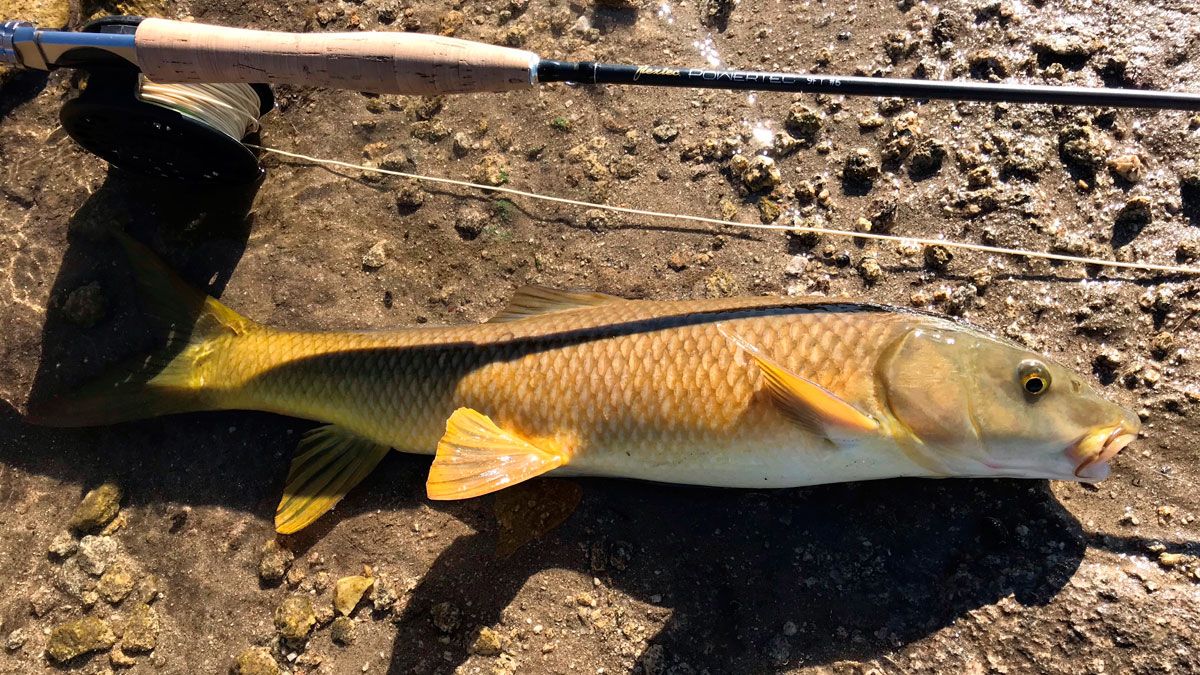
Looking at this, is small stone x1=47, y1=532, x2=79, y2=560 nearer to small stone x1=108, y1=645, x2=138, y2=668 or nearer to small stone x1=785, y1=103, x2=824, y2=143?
small stone x1=108, y1=645, x2=138, y2=668

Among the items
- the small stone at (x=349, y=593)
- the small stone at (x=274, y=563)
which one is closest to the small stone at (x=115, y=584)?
the small stone at (x=274, y=563)

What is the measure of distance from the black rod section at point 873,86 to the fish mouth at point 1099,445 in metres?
1.01

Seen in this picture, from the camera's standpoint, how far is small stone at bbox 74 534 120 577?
9.99ft

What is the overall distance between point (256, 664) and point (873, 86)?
311 cm

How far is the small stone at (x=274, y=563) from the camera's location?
116 inches

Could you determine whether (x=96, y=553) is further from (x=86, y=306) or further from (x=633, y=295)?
(x=633, y=295)

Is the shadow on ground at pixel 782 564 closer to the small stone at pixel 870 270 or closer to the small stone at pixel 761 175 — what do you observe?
the small stone at pixel 870 270

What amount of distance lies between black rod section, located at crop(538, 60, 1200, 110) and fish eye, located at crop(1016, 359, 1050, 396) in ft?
2.68

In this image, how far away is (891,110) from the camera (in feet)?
10.5

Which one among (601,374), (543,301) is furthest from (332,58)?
(601,374)

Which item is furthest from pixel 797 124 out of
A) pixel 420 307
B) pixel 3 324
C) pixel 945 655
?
pixel 3 324

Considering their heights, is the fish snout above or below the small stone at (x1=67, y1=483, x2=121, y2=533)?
above

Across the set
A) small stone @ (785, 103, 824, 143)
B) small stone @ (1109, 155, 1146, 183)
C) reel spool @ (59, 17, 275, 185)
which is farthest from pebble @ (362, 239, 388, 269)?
small stone @ (1109, 155, 1146, 183)

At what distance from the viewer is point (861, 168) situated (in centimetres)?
309
